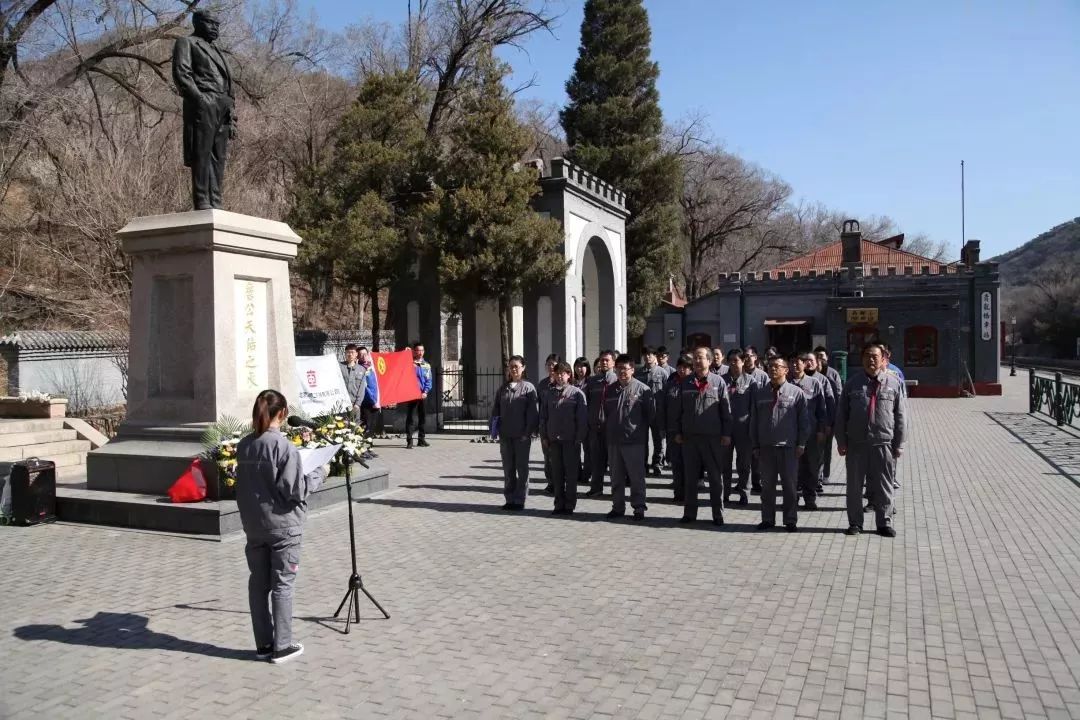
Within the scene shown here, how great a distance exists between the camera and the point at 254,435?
5301 mm

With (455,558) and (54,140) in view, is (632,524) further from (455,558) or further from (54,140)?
(54,140)

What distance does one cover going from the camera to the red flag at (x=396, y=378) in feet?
52.0

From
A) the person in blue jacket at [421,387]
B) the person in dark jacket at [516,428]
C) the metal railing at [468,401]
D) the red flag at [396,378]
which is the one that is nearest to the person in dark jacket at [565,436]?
the person in dark jacket at [516,428]

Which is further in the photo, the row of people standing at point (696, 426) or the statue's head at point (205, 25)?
the statue's head at point (205, 25)

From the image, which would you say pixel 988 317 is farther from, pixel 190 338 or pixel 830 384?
pixel 190 338

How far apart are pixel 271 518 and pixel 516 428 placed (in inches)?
207

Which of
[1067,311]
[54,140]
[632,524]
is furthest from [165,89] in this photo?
[1067,311]

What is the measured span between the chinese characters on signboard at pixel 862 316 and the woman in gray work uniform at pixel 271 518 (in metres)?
32.2

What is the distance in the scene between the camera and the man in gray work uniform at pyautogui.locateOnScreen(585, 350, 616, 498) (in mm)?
11320

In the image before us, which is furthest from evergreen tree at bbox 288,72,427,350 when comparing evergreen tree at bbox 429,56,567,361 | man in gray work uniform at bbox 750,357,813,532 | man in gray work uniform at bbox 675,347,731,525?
man in gray work uniform at bbox 750,357,813,532

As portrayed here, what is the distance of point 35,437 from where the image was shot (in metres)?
13.6

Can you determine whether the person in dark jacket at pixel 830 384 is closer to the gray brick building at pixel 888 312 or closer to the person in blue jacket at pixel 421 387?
the person in blue jacket at pixel 421 387

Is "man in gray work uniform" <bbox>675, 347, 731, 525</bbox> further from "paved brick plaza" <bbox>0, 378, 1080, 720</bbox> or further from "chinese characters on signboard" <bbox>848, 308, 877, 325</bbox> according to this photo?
"chinese characters on signboard" <bbox>848, 308, 877, 325</bbox>

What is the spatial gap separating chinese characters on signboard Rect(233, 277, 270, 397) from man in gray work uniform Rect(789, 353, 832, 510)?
6560 mm
